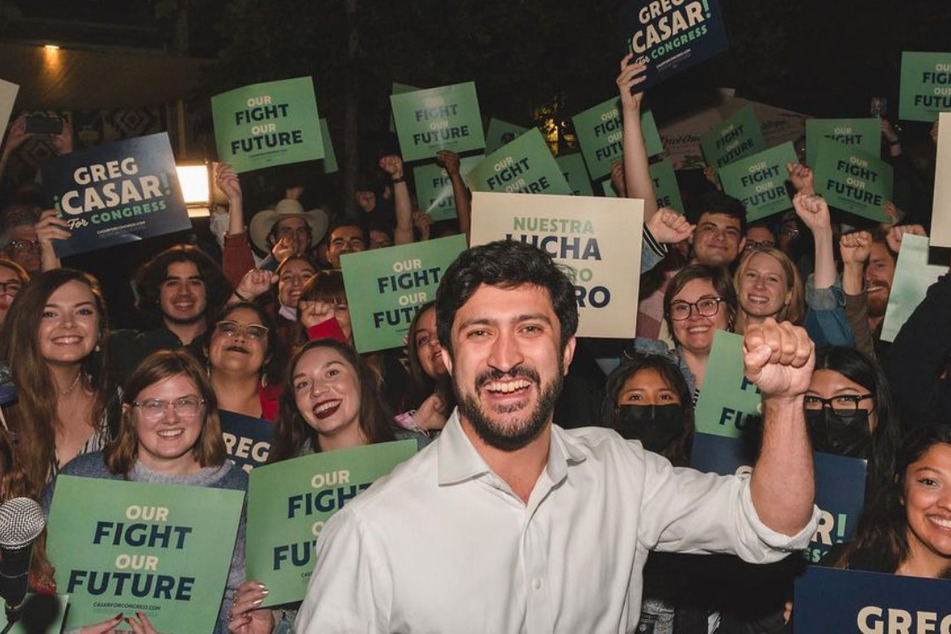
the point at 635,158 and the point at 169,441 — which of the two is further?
the point at 635,158

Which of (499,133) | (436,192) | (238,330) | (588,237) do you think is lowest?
(238,330)

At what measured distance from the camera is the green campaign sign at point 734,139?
9852mm

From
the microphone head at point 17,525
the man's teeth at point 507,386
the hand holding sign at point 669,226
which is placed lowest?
the microphone head at point 17,525

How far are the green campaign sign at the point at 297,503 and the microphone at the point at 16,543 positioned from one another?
5.95ft

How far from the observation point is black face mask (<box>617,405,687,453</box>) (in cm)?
489

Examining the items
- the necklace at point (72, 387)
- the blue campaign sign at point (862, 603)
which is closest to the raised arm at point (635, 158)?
the necklace at point (72, 387)

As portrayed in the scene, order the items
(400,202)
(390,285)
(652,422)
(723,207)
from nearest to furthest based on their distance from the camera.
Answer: (652,422)
(390,285)
(723,207)
(400,202)

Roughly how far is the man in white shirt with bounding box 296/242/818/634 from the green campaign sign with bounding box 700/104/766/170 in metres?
7.01

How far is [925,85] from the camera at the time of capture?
343 inches

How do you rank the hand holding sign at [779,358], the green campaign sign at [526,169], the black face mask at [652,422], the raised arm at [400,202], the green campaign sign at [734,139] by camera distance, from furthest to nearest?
1. the green campaign sign at [734,139]
2. the raised arm at [400,202]
3. the green campaign sign at [526,169]
4. the black face mask at [652,422]
5. the hand holding sign at [779,358]

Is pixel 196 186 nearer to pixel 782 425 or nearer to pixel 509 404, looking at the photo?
pixel 509 404

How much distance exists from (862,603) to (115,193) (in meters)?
4.55

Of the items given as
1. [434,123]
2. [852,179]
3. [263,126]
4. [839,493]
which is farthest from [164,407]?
[852,179]

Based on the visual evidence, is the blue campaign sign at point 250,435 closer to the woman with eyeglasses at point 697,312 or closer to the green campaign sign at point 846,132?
the woman with eyeglasses at point 697,312
